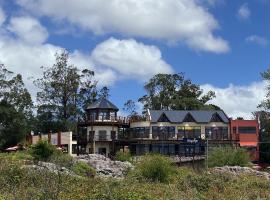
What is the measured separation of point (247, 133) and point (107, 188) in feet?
225

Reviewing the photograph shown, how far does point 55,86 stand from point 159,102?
18451mm

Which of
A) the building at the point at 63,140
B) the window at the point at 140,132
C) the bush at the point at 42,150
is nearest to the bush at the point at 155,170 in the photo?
the bush at the point at 42,150

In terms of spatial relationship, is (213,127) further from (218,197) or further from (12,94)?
(218,197)

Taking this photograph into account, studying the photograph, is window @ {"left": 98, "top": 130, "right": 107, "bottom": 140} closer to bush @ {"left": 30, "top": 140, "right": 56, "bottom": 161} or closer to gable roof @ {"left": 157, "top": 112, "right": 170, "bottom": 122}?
gable roof @ {"left": 157, "top": 112, "right": 170, "bottom": 122}

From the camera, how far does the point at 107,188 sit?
16.5 meters

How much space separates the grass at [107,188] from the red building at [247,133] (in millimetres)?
50187

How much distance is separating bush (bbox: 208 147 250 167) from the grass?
20.4 m

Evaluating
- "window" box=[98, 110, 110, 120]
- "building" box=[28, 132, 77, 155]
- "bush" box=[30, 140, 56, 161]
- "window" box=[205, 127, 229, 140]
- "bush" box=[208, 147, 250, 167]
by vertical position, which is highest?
"window" box=[98, 110, 110, 120]

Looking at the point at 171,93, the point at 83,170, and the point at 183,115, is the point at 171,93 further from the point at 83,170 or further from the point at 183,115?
the point at 83,170

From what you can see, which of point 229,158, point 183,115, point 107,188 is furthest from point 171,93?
point 107,188

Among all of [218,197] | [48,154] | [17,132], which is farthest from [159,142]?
[218,197]

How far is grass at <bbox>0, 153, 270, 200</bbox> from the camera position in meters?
15.2

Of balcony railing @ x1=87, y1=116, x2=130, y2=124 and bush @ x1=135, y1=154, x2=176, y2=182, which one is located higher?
balcony railing @ x1=87, y1=116, x2=130, y2=124

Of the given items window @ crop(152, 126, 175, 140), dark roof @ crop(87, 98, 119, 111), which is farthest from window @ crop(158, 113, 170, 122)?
Result: dark roof @ crop(87, 98, 119, 111)
